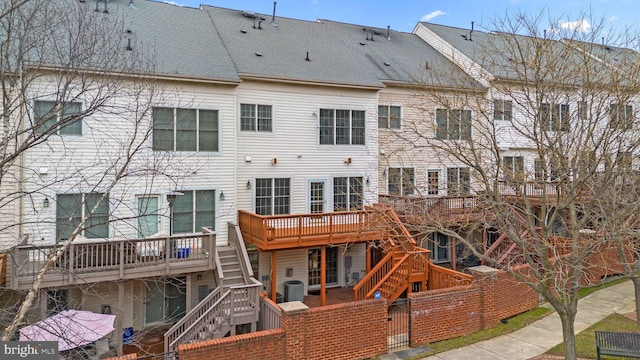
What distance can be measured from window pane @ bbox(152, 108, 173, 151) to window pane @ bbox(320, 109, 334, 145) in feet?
19.5

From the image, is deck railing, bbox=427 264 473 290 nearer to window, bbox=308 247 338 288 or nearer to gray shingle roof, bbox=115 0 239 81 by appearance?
window, bbox=308 247 338 288

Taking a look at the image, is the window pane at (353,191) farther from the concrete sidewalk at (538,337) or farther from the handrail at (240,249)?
the concrete sidewalk at (538,337)

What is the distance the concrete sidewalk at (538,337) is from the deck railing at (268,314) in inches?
115

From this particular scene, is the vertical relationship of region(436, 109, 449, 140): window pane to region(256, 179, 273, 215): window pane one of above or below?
above

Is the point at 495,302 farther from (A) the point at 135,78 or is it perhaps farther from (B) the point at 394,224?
(A) the point at 135,78

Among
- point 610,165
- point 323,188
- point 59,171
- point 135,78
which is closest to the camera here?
point 610,165

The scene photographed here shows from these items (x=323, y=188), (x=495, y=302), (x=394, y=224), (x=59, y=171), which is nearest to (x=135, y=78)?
(x=59, y=171)

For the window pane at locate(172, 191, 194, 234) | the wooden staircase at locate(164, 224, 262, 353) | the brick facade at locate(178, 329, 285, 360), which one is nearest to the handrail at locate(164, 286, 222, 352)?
the wooden staircase at locate(164, 224, 262, 353)

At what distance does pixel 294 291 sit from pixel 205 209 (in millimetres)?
4487

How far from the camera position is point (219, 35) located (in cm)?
1730

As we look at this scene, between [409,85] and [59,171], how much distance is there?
13.9 m

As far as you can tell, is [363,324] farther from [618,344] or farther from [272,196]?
[272,196]
